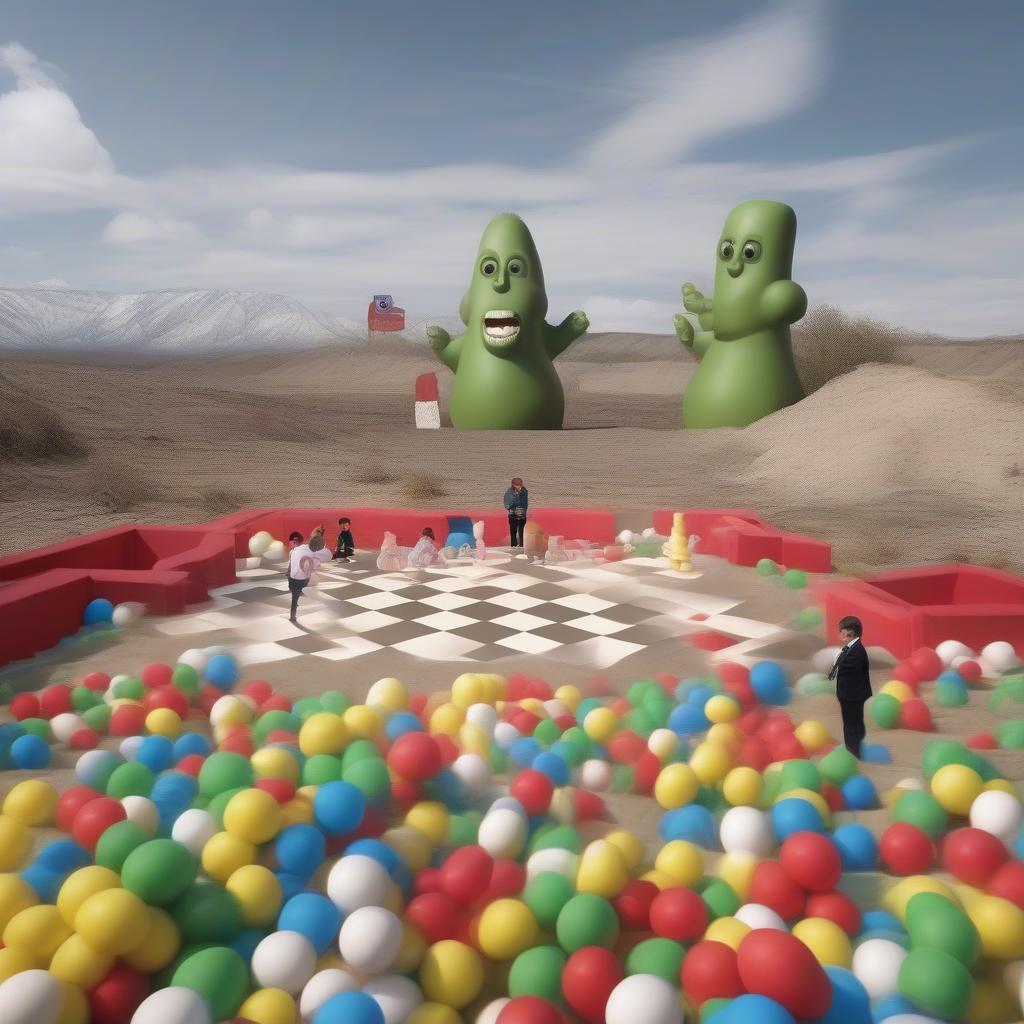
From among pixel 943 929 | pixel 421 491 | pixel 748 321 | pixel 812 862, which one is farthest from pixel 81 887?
pixel 748 321

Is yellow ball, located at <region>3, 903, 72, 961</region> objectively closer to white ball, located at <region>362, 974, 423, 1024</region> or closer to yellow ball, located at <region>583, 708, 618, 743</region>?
white ball, located at <region>362, 974, 423, 1024</region>

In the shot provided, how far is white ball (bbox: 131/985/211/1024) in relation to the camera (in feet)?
7.22

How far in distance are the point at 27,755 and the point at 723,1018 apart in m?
3.20

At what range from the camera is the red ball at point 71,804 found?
10.9 ft

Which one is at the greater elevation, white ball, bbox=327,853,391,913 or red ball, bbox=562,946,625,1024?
white ball, bbox=327,853,391,913

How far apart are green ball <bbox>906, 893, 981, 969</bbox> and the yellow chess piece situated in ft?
15.8

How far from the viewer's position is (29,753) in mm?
3945

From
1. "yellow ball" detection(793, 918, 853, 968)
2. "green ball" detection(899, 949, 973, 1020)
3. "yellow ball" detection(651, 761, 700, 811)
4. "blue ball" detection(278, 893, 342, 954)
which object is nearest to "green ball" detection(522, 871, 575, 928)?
"blue ball" detection(278, 893, 342, 954)

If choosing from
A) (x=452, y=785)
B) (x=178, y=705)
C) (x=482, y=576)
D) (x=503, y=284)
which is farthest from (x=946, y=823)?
(x=503, y=284)

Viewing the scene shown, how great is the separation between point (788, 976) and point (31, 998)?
1.94 metres

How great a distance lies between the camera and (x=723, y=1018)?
2.22 meters

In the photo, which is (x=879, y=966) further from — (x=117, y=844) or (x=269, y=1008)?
(x=117, y=844)

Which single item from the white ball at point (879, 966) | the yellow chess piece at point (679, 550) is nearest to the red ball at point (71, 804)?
the white ball at point (879, 966)

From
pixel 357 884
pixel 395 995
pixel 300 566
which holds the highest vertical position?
pixel 300 566
